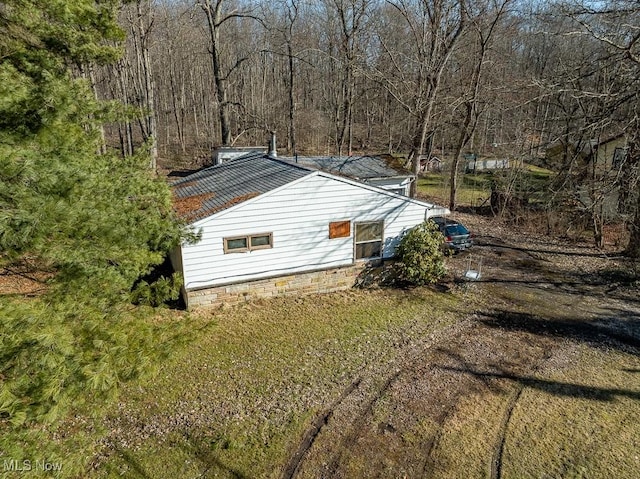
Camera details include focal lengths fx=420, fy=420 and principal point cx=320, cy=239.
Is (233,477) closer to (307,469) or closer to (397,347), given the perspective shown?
(307,469)

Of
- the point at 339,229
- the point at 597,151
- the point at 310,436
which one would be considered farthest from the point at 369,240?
the point at 597,151

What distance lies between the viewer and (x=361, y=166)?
1741cm

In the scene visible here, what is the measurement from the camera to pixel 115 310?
5.14 metres

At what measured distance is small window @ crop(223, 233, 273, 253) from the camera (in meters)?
11.1

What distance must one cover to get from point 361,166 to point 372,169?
18.6 inches

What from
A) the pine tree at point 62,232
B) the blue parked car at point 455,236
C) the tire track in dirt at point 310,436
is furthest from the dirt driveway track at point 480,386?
the pine tree at point 62,232

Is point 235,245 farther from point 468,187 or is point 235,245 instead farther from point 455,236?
point 468,187

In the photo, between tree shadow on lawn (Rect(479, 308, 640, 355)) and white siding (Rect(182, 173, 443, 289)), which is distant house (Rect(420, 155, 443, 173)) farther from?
tree shadow on lawn (Rect(479, 308, 640, 355))

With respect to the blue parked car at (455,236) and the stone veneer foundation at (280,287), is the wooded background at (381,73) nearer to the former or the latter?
the blue parked car at (455,236)

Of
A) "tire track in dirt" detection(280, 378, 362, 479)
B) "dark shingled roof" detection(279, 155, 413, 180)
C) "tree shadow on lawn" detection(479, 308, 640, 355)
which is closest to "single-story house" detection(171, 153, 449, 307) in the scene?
"dark shingled roof" detection(279, 155, 413, 180)

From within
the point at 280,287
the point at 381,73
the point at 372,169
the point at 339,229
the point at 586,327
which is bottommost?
the point at 586,327

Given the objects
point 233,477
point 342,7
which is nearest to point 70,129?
point 233,477

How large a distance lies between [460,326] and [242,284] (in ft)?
19.4

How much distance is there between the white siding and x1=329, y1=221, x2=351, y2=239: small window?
116 mm
